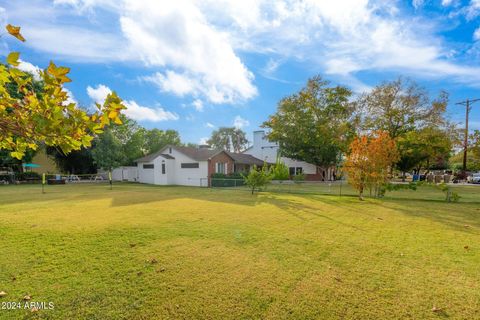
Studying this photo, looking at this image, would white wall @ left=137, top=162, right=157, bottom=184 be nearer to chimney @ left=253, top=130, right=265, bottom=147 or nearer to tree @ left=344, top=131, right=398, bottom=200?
chimney @ left=253, top=130, right=265, bottom=147

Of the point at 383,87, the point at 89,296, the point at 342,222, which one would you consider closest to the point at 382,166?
the point at 342,222

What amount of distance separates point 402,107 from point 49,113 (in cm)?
3171

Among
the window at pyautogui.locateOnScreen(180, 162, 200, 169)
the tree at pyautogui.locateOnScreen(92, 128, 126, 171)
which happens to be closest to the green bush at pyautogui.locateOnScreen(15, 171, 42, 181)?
the tree at pyautogui.locateOnScreen(92, 128, 126, 171)

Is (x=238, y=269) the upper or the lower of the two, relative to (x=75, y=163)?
lower

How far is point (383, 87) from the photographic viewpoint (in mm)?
26719

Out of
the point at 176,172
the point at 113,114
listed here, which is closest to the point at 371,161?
the point at 113,114

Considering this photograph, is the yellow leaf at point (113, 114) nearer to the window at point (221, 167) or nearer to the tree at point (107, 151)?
the window at point (221, 167)

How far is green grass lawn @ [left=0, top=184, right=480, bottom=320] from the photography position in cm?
325

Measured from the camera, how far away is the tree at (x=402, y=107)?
83.8 feet

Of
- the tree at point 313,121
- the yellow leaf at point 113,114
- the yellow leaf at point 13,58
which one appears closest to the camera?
the yellow leaf at point 13,58

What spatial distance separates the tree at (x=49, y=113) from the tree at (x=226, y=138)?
2336 inches

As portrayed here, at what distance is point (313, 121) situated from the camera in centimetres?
3192

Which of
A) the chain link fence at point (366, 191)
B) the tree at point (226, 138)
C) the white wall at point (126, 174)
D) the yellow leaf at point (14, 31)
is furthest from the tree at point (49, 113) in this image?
the tree at point (226, 138)

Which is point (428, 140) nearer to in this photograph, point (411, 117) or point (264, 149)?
point (411, 117)
